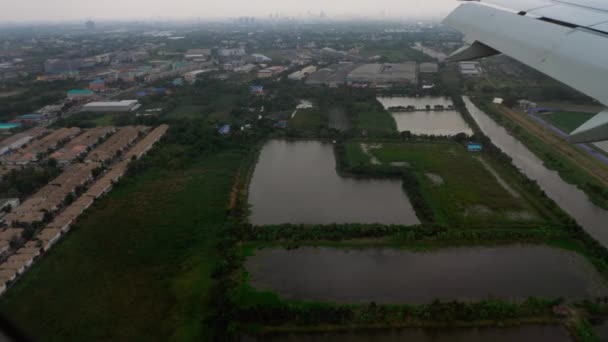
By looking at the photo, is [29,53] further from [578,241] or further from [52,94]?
[578,241]

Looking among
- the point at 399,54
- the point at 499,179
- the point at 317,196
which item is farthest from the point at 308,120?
→ the point at 399,54

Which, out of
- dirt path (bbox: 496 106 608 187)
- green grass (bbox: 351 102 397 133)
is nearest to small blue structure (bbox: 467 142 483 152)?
dirt path (bbox: 496 106 608 187)

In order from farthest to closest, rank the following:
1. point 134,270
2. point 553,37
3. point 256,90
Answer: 1. point 256,90
2. point 134,270
3. point 553,37

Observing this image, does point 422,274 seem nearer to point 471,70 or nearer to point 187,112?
point 187,112

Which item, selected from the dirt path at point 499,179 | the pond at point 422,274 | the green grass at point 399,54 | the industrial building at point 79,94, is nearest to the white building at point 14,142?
the industrial building at point 79,94

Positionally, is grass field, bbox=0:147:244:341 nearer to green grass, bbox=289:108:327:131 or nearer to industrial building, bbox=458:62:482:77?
green grass, bbox=289:108:327:131

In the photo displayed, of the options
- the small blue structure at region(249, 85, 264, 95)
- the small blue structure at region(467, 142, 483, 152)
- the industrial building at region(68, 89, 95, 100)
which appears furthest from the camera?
the small blue structure at region(249, 85, 264, 95)
